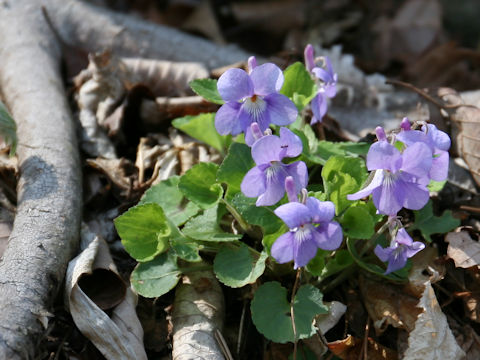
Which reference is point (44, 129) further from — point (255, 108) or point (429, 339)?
point (429, 339)

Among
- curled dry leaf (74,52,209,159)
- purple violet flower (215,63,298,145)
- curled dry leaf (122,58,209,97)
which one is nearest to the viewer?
purple violet flower (215,63,298,145)

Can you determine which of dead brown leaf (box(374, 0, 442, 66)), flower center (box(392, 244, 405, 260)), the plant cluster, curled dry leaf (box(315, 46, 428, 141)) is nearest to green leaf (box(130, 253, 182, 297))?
the plant cluster

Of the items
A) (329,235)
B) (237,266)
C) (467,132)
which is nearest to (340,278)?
(237,266)

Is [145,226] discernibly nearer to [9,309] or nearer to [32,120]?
[9,309]

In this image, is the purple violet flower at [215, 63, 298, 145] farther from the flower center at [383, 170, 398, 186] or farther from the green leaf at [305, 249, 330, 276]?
the green leaf at [305, 249, 330, 276]

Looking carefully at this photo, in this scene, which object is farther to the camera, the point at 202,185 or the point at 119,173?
the point at 119,173
